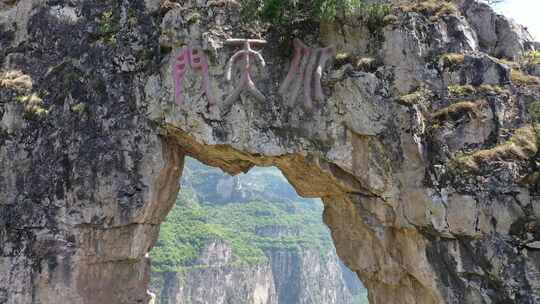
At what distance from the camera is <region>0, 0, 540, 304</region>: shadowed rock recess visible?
28.8 feet

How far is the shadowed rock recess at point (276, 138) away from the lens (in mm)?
8766

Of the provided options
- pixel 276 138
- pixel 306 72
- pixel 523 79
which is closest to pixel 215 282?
pixel 276 138

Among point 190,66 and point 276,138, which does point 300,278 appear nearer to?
point 276,138

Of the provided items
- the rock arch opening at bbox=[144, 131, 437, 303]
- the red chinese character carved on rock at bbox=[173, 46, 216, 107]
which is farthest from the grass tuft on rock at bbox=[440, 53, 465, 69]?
the red chinese character carved on rock at bbox=[173, 46, 216, 107]

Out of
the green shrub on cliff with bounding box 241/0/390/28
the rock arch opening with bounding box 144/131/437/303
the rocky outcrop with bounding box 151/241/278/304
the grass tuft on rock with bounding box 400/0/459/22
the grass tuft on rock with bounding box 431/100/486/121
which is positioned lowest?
the rocky outcrop with bounding box 151/241/278/304

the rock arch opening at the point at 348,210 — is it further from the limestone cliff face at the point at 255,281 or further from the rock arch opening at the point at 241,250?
the limestone cliff face at the point at 255,281

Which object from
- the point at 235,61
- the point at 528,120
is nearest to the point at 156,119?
the point at 235,61

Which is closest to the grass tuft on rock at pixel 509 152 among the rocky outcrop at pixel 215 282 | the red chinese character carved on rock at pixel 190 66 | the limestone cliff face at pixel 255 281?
the red chinese character carved on rock at pixel 190 66

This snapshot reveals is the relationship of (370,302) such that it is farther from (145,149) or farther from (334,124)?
(145,149)

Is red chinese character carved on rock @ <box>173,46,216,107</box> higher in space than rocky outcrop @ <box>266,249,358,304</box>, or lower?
higher

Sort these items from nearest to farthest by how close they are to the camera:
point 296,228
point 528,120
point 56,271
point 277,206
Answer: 1. point 528,120
2. point 56,271
3. point 296,228
4. point 277,206

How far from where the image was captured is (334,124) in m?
9.47

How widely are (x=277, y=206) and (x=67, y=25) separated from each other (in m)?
40.6

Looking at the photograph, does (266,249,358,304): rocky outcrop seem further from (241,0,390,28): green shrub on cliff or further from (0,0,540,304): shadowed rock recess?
(241,0,390,28): green shrub on cliff
